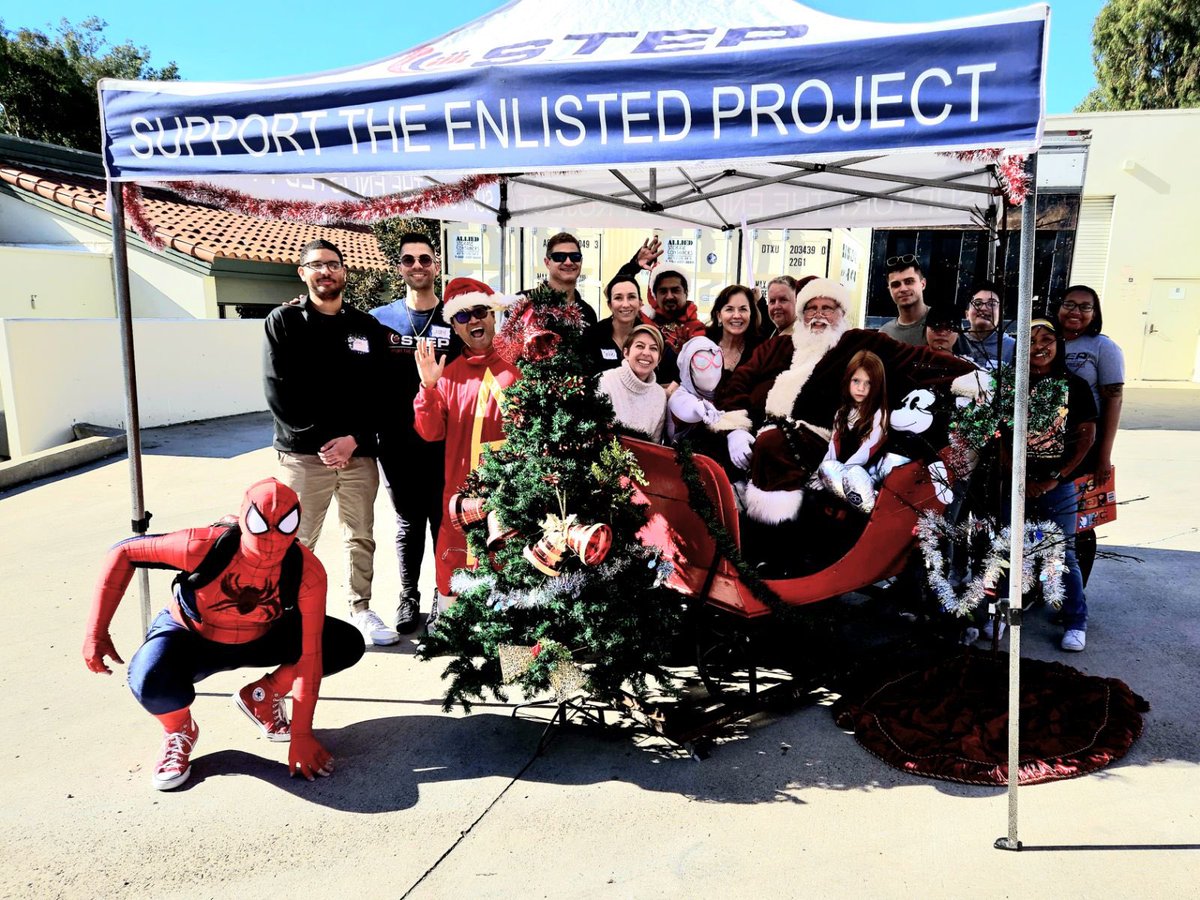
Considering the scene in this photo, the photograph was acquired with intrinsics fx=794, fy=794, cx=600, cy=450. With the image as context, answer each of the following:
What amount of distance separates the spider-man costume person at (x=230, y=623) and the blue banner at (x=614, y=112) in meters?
1.20

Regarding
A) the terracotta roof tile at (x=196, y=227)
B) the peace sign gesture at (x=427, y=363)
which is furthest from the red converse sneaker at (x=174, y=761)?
the terracotta roof tile at (x=196, y=227)

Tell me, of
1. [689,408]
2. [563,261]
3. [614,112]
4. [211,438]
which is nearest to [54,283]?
[211,438]

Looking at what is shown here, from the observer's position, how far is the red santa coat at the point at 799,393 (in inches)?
135

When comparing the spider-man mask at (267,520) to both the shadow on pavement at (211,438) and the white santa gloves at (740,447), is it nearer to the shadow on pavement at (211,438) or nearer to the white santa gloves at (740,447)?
the white santa gloves at (740,447)

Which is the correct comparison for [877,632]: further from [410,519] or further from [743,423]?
[410,519]

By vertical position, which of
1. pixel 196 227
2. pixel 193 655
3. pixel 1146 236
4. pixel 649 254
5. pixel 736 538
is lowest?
pixel 193 655

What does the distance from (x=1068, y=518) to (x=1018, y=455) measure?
68.7 inches

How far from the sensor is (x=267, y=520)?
2.60 metres

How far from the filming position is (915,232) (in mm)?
13875

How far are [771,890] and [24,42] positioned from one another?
3378 centimetres

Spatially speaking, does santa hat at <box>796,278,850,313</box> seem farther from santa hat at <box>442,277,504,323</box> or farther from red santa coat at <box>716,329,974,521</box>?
santa hat at <box>442,277,504,323</box>

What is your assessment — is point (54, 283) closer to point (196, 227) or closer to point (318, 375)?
point (196, 227)

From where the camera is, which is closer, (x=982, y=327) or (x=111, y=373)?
(x=982, y=327)

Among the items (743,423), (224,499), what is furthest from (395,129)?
(224,499)
